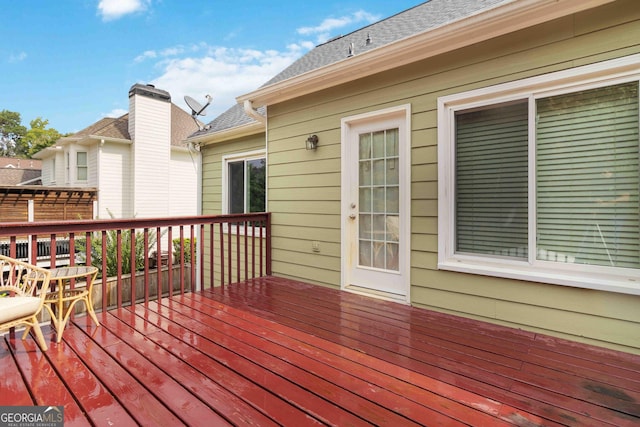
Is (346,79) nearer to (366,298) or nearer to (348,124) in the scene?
(348,124)

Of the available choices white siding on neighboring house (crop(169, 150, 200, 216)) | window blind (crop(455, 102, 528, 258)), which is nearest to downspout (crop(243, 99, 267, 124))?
window blind (crop(455, 102, 528, 258))

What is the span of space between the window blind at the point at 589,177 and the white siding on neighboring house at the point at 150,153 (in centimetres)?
1094

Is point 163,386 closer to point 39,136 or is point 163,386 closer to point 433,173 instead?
point 433,173

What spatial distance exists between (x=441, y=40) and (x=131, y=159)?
10.8 m

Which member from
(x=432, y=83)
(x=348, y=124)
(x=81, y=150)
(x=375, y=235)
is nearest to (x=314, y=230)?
(x=375, y=235)

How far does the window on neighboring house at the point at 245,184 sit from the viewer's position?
17.7 ft

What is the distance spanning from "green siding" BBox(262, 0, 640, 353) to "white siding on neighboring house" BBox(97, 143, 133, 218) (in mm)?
8357

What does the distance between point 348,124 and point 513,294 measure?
2.34 meters

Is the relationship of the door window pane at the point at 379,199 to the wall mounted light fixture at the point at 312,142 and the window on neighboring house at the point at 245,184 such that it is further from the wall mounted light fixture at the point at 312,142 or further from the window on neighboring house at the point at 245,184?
the window on neighboring house at the point at 245,184

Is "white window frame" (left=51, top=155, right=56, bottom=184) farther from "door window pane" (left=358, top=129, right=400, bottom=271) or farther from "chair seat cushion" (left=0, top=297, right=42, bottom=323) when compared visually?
"door window pane" (left=358, top=129, right=400, bottom=271)

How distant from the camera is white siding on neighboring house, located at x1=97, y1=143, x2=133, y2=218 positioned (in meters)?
10.3

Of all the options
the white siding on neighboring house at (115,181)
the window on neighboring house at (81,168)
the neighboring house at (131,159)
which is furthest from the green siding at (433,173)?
the window on neighboring house at (81,168)

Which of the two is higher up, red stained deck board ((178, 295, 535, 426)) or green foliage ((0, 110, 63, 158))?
green foliage ((0, 110, 63, 158))

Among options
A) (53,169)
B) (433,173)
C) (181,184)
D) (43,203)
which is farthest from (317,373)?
(53,169)
